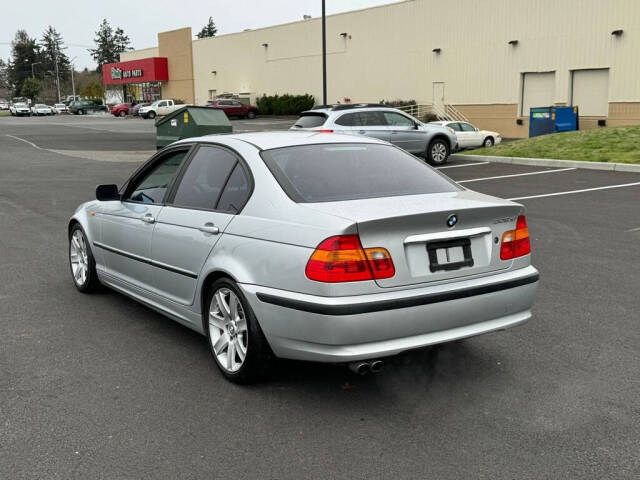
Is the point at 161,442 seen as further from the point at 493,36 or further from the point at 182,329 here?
the point at 493,36

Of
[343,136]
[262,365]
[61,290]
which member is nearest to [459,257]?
[262,365]

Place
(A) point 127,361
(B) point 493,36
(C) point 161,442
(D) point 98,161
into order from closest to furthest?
(C) point 161,442 < (A) point 127,361 < (D) point 98,161 < (B) point 493,36

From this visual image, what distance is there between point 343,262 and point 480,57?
34.3 m

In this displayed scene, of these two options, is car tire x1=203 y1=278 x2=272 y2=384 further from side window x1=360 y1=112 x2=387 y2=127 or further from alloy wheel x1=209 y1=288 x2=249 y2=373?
side window x1=360 y1=112 x2=387 y2=127

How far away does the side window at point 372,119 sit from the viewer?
18859mm

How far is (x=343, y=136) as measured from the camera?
5367 millimetres

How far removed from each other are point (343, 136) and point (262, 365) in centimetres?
198

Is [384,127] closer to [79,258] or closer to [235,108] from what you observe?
[79,258]

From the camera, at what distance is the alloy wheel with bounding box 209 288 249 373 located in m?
4.31

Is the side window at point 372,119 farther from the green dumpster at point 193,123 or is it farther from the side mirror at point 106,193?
the side mirror at point 106,193

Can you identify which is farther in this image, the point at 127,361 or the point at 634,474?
the point at 127,361

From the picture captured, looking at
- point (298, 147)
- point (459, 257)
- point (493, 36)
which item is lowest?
point (459, 257)

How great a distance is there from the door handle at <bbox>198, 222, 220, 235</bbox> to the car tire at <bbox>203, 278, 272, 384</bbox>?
0.31m

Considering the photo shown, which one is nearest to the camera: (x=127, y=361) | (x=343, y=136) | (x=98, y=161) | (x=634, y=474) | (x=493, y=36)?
(x=634, y=474)
